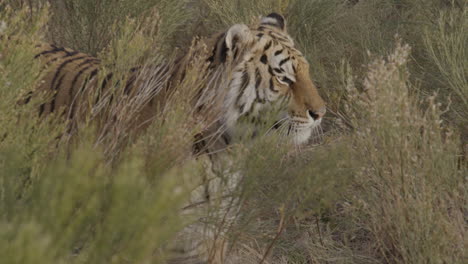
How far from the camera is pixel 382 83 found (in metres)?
2.74

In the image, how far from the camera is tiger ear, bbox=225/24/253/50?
130 inches

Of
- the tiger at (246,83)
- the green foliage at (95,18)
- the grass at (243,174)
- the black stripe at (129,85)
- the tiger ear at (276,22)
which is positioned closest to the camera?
the grass at (243,174)

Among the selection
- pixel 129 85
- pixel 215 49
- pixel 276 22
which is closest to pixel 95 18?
pixel 276 22

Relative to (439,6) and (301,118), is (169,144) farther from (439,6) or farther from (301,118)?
(439,6)

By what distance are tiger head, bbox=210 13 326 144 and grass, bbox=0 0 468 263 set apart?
192mm

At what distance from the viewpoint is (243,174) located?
2.79m

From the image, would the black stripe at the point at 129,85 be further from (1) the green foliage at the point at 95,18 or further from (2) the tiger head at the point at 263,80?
(1) the green foliage at the point at 95,18

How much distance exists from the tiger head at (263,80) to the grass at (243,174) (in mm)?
192

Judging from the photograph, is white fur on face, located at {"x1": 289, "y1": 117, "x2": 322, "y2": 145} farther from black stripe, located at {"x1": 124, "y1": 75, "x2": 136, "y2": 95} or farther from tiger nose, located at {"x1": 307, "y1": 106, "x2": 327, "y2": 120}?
black stripe, located at {"x1": 124, "y1": 75, "x2": 136, "y2": 95}

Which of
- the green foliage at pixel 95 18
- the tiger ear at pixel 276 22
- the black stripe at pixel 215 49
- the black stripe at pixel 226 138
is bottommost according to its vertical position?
the black stripe at pixel 226 138

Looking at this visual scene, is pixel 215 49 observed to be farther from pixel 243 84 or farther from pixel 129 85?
pixel 129 85

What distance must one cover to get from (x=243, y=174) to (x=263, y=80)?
0.76 metres

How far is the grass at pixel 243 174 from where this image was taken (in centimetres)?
138

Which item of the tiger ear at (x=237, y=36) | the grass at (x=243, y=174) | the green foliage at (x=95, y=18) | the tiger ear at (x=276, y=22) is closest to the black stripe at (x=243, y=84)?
the tiger ear at (x=237, y=36)
